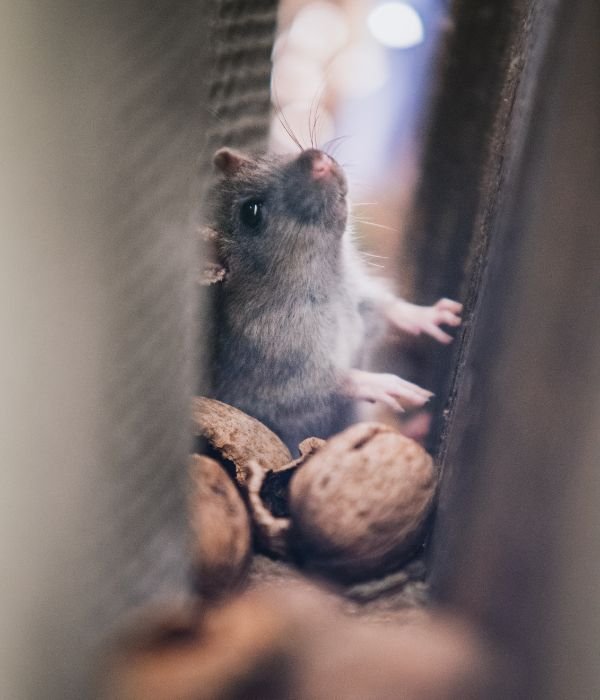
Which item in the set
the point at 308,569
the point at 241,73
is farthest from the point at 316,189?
the point at 308,569

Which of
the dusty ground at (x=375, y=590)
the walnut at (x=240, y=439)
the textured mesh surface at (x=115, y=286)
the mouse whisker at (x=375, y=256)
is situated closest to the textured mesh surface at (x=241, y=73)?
the textured mesh surface at (x=115, y=286)

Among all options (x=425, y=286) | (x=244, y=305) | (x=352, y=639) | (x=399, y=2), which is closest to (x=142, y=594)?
(x=352, y=639)

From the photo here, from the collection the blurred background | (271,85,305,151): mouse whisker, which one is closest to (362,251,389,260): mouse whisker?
the blurred background

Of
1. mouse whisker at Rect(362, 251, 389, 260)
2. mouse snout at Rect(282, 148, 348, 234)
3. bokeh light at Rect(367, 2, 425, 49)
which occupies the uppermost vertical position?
Result: bokeh light at Rect(367, 2, 425, 49)

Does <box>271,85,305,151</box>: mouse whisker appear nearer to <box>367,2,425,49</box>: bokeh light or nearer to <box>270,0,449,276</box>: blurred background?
<box>270,0,449,276</box>: blurred background

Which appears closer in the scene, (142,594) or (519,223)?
(519,223)

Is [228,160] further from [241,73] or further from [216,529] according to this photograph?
[216,529]

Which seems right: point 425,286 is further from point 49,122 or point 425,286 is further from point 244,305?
point 49,122


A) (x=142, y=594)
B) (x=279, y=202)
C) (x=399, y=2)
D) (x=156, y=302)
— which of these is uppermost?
(x=399, y=2)
